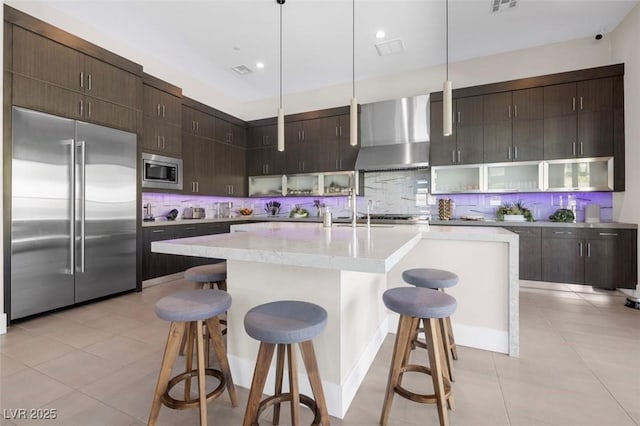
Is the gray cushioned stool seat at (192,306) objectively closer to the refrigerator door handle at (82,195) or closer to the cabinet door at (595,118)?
the refrigerator door handle at (82,195)

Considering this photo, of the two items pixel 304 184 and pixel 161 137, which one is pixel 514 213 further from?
pixel 161 137

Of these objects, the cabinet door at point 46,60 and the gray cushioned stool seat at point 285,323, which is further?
the cabinet door at point 46,60

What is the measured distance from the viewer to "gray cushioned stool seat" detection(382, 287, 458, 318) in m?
1.50

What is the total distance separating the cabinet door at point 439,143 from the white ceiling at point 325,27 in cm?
83

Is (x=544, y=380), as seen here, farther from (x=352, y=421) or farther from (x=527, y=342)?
(x=352, y=421)

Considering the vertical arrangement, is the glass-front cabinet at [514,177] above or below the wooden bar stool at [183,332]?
above

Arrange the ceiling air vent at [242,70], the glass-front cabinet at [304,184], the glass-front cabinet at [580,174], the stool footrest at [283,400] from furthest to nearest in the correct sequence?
the glass-front cabinet at [304,184] → the ceiling air vent at [242,70] → the glass-front cabinet at [580,174] → the stool footrest at [283,400]

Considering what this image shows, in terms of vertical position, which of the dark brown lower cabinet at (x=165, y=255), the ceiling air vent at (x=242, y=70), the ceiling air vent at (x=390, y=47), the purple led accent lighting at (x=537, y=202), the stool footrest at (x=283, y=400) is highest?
the ceiling air vent at (x=242, y=70)

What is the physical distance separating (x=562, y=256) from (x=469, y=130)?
2.10m

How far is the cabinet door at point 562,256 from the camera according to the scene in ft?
12.4

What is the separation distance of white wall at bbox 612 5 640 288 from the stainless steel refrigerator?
6.08 meters

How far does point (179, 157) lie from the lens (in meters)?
4.72

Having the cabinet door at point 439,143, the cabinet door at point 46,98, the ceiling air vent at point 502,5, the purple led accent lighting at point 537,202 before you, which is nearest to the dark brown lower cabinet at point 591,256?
the purple led accent lighting at point 537,202

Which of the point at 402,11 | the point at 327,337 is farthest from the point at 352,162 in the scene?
the point at 327,337
